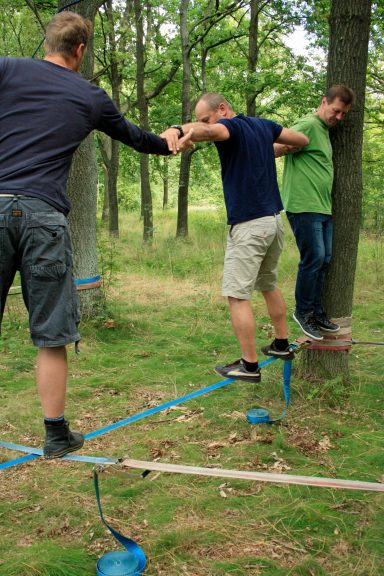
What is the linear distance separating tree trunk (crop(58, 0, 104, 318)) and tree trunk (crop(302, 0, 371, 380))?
326cm

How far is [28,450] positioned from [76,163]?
4.58 metres

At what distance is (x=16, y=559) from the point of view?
2.94 metres

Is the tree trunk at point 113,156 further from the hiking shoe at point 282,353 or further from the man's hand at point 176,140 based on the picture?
the man's hand at point 176,140

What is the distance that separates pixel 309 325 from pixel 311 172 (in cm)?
126

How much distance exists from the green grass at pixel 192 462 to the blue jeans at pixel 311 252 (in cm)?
74

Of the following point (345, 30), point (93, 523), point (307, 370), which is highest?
point (345, 30)

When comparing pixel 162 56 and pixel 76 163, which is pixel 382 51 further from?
pixel 76 163

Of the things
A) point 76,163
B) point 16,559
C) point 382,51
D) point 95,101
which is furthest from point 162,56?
point 16,559

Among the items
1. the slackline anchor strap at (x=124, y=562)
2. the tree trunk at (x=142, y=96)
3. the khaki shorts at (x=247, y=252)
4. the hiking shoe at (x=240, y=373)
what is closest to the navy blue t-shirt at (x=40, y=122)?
the khaki shorts at (x=247, y=252)

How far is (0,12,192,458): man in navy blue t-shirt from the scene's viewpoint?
2.74 metres

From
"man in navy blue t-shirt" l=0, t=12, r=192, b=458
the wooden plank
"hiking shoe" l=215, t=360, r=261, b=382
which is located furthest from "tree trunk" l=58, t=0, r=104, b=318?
the wooden plank

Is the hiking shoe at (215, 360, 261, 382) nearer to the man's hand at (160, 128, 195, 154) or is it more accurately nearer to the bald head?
the man's hand at (160, 128, 195, 154)

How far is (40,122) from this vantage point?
9.13 ft

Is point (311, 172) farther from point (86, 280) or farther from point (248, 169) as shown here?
point (86, 280)
